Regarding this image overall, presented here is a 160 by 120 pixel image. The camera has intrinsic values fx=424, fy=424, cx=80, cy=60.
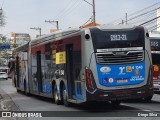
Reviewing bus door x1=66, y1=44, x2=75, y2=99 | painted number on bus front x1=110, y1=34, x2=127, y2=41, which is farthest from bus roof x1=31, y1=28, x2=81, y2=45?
painted number on bus front x1=110, y1=34, x2=127, y2=41

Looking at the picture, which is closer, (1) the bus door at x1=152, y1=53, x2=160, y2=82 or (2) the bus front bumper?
(2) the bus front bumper

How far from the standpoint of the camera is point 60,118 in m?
14.1

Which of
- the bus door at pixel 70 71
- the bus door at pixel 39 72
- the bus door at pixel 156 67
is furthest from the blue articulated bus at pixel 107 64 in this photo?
the bus door at pixel 156 67

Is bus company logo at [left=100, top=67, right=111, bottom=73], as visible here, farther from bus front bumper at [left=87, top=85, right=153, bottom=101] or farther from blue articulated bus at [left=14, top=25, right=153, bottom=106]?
bus front bumper at [left=87, top=85, right=153, bottom=101]

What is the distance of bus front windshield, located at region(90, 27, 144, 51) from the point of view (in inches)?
589

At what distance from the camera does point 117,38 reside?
49.8 ft

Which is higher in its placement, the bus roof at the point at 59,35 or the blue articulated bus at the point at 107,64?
the bus roof at the point at 59,35

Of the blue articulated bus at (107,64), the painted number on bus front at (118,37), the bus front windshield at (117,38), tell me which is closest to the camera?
the blue articulated bus at (107,64)

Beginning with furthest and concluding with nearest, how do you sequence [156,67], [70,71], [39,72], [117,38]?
[156,67] → [39,72] → [70,71] → [117,38]

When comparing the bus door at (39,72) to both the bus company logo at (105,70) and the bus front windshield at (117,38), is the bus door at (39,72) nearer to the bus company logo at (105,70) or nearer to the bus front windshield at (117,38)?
the bus front windshield at (117,38)

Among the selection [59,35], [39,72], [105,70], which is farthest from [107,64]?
[39,72]

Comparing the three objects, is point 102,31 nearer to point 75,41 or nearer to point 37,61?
point 75,41

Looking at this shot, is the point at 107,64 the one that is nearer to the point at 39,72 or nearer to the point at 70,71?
the point at 70,71

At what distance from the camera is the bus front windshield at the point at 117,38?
14953 mm
